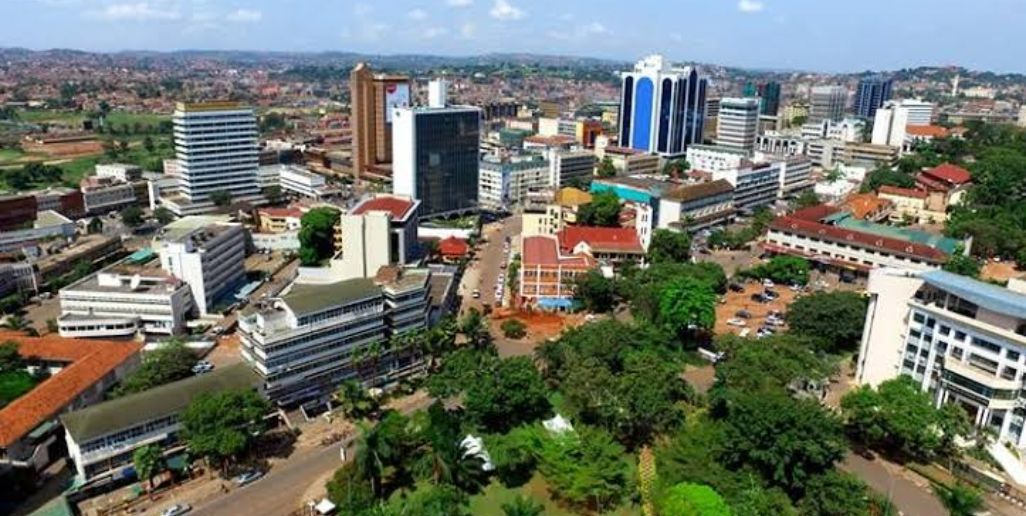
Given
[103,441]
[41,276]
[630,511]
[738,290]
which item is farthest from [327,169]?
[630,511]

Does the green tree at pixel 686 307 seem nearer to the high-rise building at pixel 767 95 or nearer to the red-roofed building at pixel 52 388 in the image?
the red-roofed building at pixel 52 388

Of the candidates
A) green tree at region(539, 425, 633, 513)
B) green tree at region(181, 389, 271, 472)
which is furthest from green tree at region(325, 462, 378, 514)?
green tree at region(539, 425, 633, 513)

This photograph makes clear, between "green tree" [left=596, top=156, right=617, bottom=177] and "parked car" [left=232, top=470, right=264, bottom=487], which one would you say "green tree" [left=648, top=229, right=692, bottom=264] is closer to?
"green tree" [left=596, top=156, right=617, bottom=177]

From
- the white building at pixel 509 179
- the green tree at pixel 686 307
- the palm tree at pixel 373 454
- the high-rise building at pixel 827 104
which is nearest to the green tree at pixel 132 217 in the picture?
the white building at pixel 509 179

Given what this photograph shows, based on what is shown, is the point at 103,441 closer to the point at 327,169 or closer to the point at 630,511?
the point at 630,511

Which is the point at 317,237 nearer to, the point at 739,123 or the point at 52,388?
the point at 52,388
